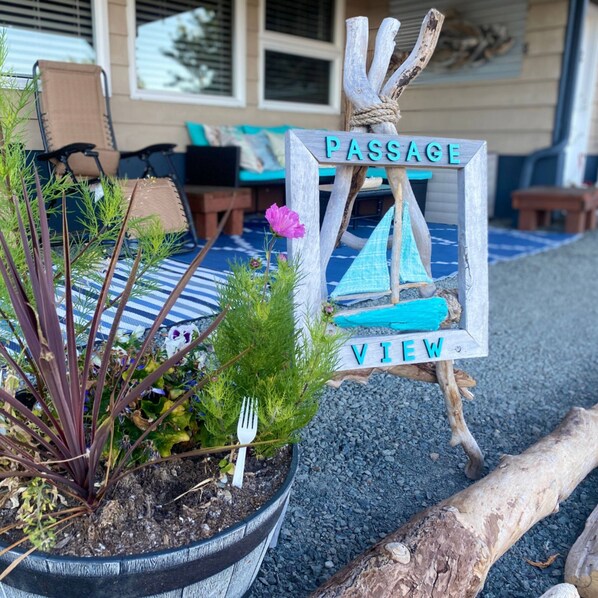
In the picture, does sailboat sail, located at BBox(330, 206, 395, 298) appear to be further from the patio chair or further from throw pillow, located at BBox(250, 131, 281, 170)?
throw pillow, located at BBox(250, 131, 281, 170)

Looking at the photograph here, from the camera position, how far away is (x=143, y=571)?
0.95m

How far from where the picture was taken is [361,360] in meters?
1.48

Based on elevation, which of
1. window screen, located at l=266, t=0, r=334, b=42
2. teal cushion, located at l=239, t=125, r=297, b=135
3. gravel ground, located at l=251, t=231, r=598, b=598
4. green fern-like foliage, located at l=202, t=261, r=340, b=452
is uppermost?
window screen, located at l=266, t=0, r=334, b=42

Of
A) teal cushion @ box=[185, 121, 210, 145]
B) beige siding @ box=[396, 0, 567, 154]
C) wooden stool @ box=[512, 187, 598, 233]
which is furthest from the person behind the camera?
beige siding @ box=[396, 0, 567, 154]

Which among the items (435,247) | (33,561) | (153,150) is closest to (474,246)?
(435,247)

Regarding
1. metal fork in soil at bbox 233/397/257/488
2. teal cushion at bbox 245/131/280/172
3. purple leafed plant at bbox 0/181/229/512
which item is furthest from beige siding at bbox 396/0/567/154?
purple leafed plant at bbox 0/181/229/512

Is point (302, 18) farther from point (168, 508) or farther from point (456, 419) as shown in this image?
point (168, 508)

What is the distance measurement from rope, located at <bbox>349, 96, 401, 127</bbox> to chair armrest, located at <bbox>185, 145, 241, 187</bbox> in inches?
111

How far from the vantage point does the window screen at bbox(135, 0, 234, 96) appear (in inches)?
175

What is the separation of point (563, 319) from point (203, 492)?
289cm

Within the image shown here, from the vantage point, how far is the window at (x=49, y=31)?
369cm

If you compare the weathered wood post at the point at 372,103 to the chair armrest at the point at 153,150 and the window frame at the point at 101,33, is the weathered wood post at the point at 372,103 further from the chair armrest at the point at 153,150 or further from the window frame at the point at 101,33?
the window frame at the point at 101,33

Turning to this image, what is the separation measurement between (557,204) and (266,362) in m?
5.37

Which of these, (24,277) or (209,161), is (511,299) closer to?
(209,161)
